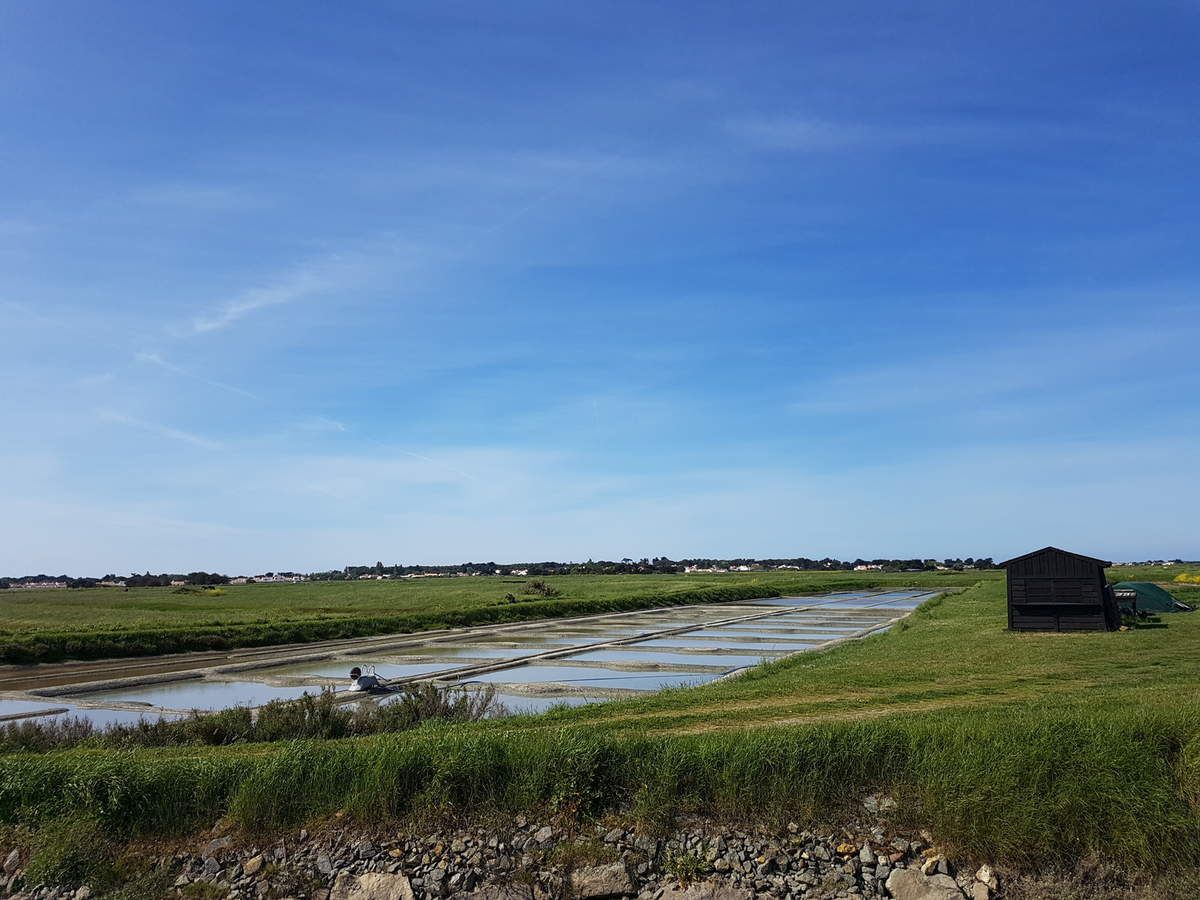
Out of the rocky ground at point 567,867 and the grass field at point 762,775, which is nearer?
the rocky ground at point 567,867

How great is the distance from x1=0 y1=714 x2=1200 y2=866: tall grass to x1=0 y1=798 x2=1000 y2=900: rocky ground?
12.7 inches

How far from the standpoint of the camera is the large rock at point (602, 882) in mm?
9289

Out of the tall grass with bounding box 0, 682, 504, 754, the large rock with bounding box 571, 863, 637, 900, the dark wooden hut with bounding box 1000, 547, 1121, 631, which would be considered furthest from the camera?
the dark wooden hut with bounding box 1000, 547, 1121, 631

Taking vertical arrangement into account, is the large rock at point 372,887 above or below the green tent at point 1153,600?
below

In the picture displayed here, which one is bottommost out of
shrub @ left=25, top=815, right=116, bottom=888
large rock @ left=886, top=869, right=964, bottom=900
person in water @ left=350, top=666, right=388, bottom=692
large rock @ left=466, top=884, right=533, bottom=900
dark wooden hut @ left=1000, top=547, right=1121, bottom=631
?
large rock @ left=466, top=884, right=533, bottom=900

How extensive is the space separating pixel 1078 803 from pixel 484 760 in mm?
6740

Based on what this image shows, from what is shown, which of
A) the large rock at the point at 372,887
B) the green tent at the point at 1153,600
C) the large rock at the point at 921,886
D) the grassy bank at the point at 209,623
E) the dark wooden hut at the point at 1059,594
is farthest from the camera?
the green tent at the point at 1153,600

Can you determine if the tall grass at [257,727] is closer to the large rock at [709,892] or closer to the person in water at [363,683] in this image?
Answer: the person in water at [363,683]

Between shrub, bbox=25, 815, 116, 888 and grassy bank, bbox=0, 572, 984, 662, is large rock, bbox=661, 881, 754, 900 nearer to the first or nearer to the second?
shrub, bbox=25, 815, 116, 888

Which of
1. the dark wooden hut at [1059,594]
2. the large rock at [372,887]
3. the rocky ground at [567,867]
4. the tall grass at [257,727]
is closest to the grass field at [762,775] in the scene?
the rocky ground at [567,867]

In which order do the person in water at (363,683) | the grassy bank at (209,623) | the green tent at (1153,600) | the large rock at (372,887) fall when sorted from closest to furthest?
the large rock at (372,887), the person in water at (363,683), the grassy bank at (209,623), the green tent at (1153,600)

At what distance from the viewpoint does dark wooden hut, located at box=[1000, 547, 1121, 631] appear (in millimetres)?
24047

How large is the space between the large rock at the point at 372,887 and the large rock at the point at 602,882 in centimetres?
184

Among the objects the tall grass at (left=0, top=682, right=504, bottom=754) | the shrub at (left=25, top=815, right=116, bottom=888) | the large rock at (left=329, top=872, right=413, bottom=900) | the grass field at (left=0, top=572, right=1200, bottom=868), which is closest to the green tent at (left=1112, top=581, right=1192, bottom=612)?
the grass field at (left=0, top=572, right=1200, bottom=868)
